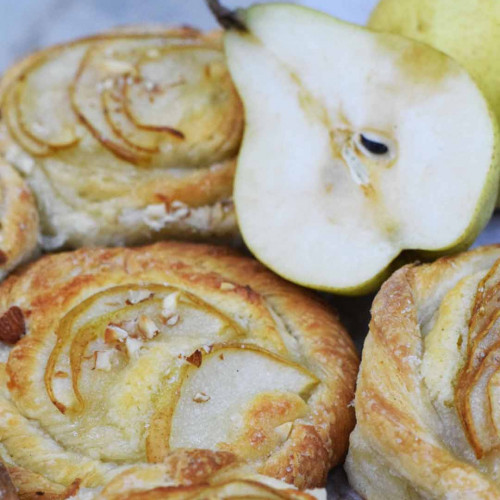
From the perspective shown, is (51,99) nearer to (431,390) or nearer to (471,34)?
(471,34)

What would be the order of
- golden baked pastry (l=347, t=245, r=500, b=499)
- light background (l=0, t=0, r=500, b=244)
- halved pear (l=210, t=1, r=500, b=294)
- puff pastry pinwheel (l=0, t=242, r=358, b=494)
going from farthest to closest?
1. light background (l=0, t=0, r=500, b=244)
2. halved pear (l=210, t=1, r=500, b=294)
3. puff pastry pinwheel (l=0, t=242, r=358, b=494)
4. golden baked pastry (l=347, t=245, r=500, b=499)

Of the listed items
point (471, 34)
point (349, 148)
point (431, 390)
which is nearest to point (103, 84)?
point (349, 148)

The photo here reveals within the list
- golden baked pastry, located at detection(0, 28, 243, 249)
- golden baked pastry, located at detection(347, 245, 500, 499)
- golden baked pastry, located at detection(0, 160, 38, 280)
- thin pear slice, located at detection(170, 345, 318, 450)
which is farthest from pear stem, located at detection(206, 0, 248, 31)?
thin pear slice, located at detection(170, 345, 318, 450)

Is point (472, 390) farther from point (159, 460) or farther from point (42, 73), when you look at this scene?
point (42, 73)

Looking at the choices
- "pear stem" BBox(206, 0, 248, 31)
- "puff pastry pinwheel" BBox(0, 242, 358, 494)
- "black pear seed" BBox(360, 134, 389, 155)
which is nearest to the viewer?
"puff pastry pinwheel" BBox(0, 242, 358, 494)

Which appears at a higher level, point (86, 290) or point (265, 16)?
point (265, 16)

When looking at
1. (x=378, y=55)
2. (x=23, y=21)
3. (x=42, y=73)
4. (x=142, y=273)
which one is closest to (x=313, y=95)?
(x=378, y=55)

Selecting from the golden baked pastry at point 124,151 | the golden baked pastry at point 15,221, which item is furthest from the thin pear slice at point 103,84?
the golden baked pastry at point 15,221

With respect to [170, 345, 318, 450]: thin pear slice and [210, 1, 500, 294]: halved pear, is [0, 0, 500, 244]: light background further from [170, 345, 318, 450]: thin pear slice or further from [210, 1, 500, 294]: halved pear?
[170, 345, 318, 450]: thin pear slice

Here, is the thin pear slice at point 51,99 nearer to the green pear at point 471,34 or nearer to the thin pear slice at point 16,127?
the thin pear slice at point 16,127
